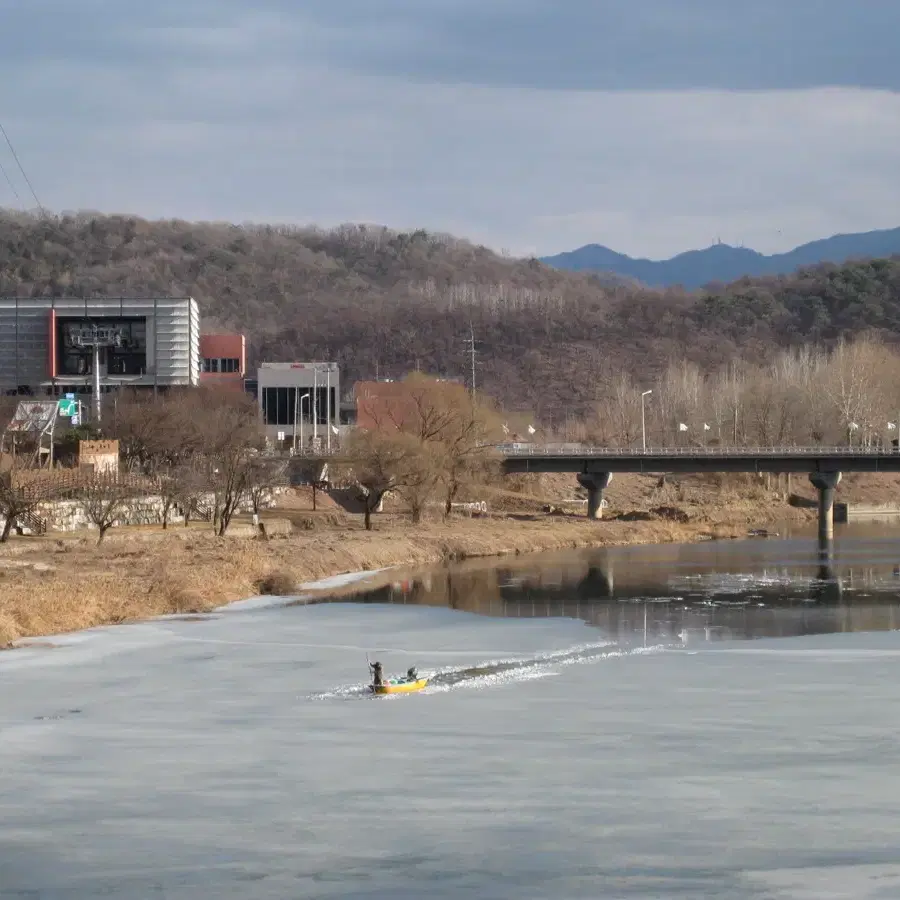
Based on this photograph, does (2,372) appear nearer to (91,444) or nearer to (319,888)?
(91,444)

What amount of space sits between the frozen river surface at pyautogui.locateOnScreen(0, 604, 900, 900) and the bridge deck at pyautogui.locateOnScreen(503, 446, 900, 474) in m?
66.5

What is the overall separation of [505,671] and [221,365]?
127m

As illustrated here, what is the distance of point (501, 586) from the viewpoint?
51344 mm

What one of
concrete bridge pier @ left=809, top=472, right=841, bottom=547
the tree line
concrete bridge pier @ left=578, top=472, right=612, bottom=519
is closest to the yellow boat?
concrete bridge pier @ left=809, top=472, right=841, bottom=547

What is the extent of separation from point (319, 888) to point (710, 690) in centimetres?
1245

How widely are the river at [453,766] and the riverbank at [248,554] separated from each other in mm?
2967

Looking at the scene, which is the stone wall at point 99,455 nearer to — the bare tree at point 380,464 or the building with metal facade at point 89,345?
the bare tree at point 380,464

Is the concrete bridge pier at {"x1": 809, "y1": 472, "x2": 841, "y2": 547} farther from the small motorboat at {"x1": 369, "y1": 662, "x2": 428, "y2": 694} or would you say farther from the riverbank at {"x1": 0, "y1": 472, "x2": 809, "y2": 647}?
the small motorboat at {"x1": 369, "y1": 662, "x2": 428, "y2": 694}

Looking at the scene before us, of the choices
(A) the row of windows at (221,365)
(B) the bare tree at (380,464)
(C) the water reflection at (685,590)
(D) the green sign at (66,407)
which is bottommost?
(C) the water reflection at (685,590)

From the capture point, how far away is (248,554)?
5256cm

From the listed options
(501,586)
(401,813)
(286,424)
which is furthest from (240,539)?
(286,424)

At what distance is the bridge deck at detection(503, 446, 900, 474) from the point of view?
94.1 m

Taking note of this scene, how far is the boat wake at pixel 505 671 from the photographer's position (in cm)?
2459

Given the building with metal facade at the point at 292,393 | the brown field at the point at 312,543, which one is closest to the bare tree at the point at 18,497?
the brown field at the point at 312,543
